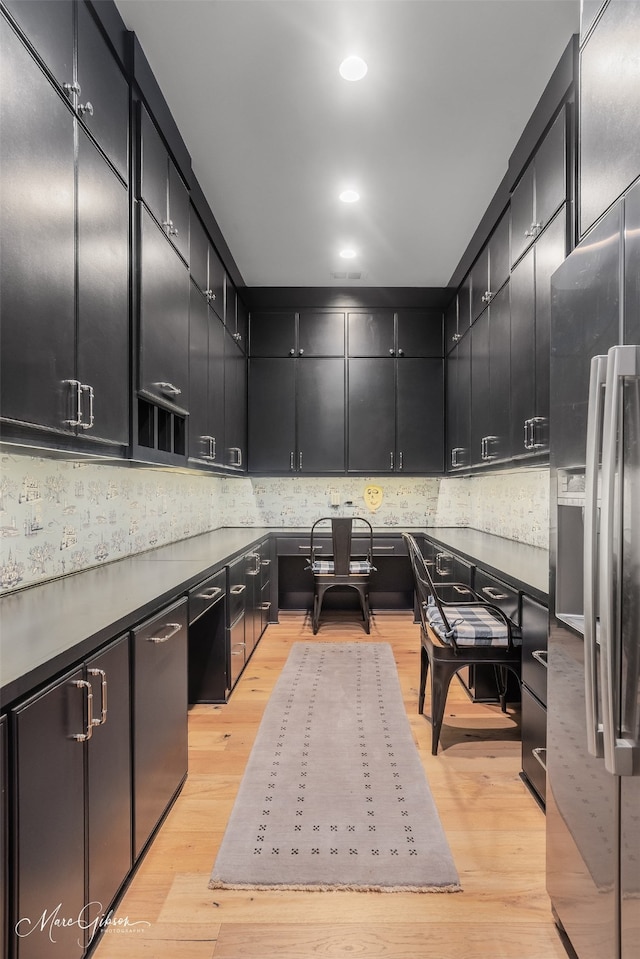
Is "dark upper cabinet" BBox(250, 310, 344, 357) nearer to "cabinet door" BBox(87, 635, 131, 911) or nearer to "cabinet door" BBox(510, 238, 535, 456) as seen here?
"cabinet door" BBox(510, 238, 535, 456)

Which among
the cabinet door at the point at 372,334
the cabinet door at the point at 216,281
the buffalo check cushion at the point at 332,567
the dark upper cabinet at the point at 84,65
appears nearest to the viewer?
the dark upper cabinet at the point at 84,65

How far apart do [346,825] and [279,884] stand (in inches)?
12.7

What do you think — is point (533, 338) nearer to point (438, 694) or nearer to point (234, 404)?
point (438, 694)

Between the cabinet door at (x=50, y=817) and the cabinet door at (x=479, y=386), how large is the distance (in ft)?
8.95

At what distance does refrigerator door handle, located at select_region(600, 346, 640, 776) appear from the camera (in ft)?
3.04

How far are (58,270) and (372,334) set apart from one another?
136 inches

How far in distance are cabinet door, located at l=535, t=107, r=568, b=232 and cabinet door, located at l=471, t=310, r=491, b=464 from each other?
37.8 inches

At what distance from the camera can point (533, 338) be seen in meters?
2.38

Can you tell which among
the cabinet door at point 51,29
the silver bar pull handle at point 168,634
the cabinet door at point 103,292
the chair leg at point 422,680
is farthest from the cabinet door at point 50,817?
the chair leg at point 422,680

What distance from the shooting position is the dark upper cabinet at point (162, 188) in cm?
204

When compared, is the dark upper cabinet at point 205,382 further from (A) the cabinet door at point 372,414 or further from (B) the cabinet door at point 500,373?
(B) the cabinet door at point 500,373

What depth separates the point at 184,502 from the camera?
3.64 m

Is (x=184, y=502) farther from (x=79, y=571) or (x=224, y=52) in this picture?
(x=224, y=52)

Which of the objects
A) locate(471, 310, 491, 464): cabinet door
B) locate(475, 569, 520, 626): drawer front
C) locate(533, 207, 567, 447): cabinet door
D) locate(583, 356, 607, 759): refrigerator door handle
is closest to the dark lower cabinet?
locate(583, 356, 607, 759): refrigerator door handle
